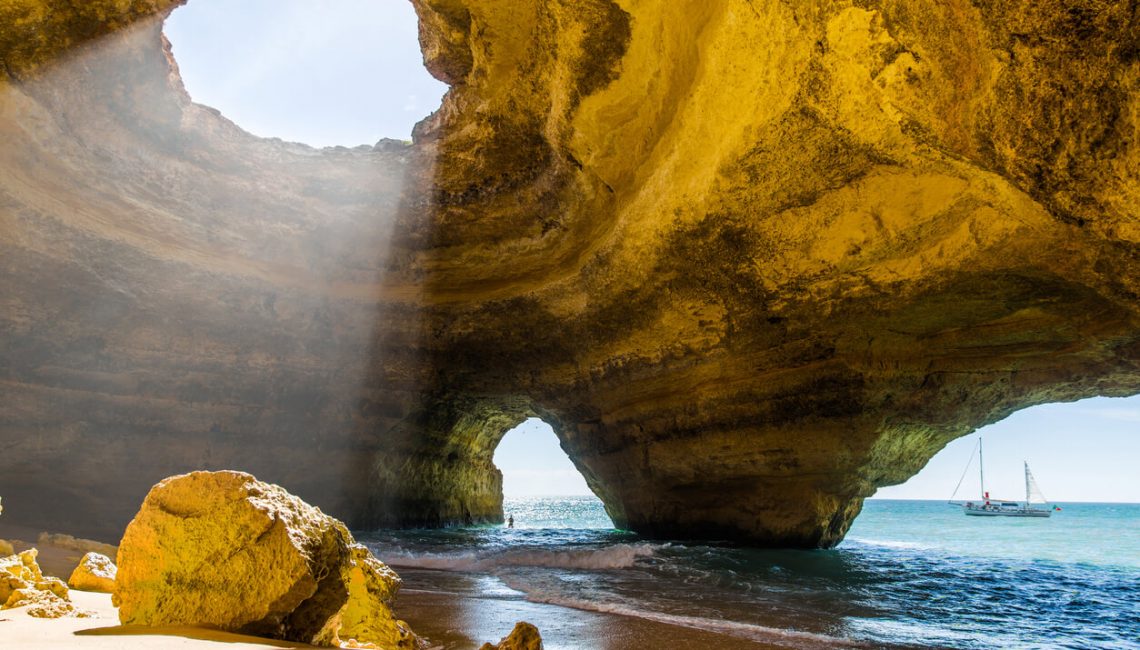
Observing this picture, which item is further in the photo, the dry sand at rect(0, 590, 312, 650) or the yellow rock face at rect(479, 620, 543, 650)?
the yellow rock face at rect(479, 620, 543, 650)

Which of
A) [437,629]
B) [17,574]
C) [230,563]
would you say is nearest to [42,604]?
[17,574]

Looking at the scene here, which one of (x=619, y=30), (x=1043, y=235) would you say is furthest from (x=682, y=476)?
(x=619, y=30)

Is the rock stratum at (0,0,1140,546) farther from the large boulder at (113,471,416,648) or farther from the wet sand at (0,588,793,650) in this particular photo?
the large boulder at (113,471,416,648)

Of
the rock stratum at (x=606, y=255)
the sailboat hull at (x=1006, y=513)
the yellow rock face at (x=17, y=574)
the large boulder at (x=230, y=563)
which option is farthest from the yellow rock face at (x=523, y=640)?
the sailboat hull at (x=1006, y=513)

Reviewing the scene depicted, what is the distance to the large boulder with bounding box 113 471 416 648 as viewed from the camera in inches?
94.0

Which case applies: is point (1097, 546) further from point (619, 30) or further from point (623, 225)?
point (619, 30)

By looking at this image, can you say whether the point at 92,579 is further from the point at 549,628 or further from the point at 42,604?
the point at 549,628

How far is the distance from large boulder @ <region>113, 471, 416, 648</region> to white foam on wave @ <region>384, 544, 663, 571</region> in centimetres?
518

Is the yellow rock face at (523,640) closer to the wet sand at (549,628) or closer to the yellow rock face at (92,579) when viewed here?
the wet sand at (549,628)

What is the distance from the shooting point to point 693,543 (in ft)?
35.4

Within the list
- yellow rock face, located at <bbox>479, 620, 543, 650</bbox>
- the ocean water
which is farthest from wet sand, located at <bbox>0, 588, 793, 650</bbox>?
yellow rock face, located at <bbox>479, 620, 543, 650</bbox>

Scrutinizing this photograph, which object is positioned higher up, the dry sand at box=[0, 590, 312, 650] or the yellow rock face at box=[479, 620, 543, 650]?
the dry sand at box=[0, 590, 312, 650]

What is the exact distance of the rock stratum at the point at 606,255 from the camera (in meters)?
4.49

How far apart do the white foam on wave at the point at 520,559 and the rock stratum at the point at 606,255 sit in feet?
9.23
